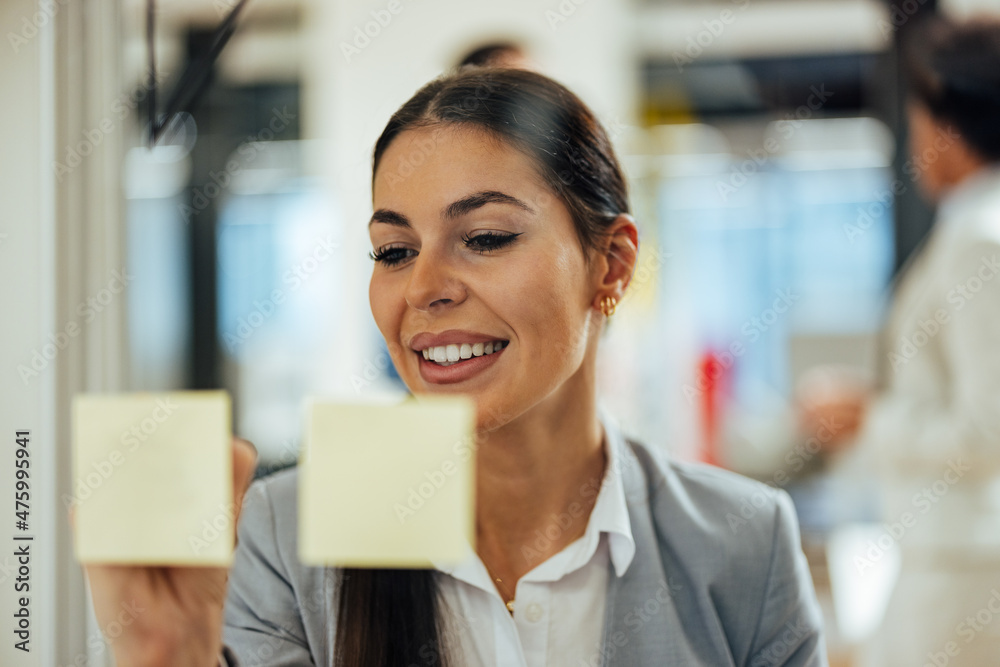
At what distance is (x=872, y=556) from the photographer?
2.30 ft

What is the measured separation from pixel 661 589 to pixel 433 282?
9.6 inches

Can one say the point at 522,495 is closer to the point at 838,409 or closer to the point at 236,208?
the point at 236,208

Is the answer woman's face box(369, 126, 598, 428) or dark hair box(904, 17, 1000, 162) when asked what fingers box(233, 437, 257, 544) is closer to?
woman's face box(369, 126, 598, 428)

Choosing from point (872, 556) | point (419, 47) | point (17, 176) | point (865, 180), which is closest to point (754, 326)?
point (865, 180)

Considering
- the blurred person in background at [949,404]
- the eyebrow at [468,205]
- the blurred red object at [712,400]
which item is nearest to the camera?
the eyebrow at [468,205]

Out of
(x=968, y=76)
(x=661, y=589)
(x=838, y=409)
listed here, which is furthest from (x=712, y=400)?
(x=661, y=589)

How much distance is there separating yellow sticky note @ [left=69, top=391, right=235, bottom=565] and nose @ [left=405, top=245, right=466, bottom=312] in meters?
0.17

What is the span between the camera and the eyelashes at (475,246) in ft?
1.49

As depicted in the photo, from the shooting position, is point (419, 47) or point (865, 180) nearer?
point (419, 47)

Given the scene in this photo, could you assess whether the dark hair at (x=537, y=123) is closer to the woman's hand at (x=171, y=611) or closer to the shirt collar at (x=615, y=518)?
the shirt collar at (x=615, y=518)

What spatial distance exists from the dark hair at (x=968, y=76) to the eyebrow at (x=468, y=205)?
649 mm

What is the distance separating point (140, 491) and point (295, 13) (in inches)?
16.2

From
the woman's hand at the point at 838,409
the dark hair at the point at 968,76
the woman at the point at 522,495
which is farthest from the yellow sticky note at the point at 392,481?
the dark hair at the point at 968,76

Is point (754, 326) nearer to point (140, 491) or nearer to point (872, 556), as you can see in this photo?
point (872, 556)
